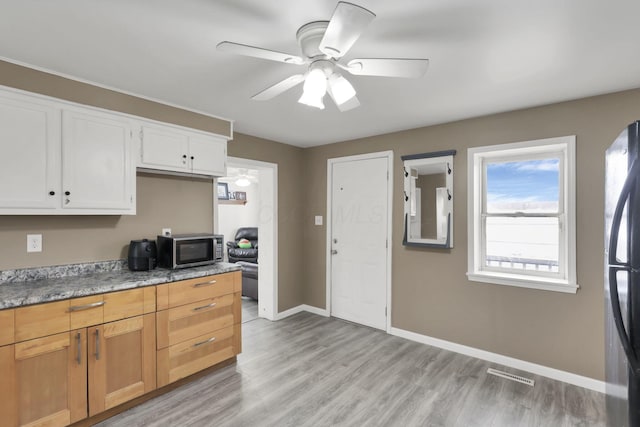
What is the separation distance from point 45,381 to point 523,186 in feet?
12.7

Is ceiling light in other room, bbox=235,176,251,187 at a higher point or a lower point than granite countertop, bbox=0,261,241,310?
higher

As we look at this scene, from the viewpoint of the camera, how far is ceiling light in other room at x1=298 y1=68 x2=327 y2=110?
1717mm

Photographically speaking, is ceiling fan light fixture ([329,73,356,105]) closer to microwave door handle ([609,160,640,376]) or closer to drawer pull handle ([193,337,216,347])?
microwave door handle ([609,160,640,376])

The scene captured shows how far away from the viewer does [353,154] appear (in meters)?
4.09

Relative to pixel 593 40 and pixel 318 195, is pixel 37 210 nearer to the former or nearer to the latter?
pixel 318 195

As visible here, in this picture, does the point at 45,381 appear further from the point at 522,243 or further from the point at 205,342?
the point at 522,243

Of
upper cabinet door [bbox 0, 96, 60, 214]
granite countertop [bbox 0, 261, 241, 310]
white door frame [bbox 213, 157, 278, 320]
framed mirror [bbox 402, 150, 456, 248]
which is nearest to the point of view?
granite countertop [bbox 0, 261, 241, 310]

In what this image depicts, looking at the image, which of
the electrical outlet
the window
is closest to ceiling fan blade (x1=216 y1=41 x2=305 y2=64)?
the electrical outlet

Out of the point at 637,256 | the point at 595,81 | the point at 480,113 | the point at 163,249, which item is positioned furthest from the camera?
the point at 480,113

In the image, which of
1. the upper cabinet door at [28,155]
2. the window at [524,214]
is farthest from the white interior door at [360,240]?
the upper cabinet door at [28,155]

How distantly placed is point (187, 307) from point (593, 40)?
10.4 feet

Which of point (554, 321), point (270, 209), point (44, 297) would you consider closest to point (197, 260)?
point (44, 297)

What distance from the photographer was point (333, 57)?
1.65m

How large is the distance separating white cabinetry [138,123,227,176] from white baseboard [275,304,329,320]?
2.10 m
